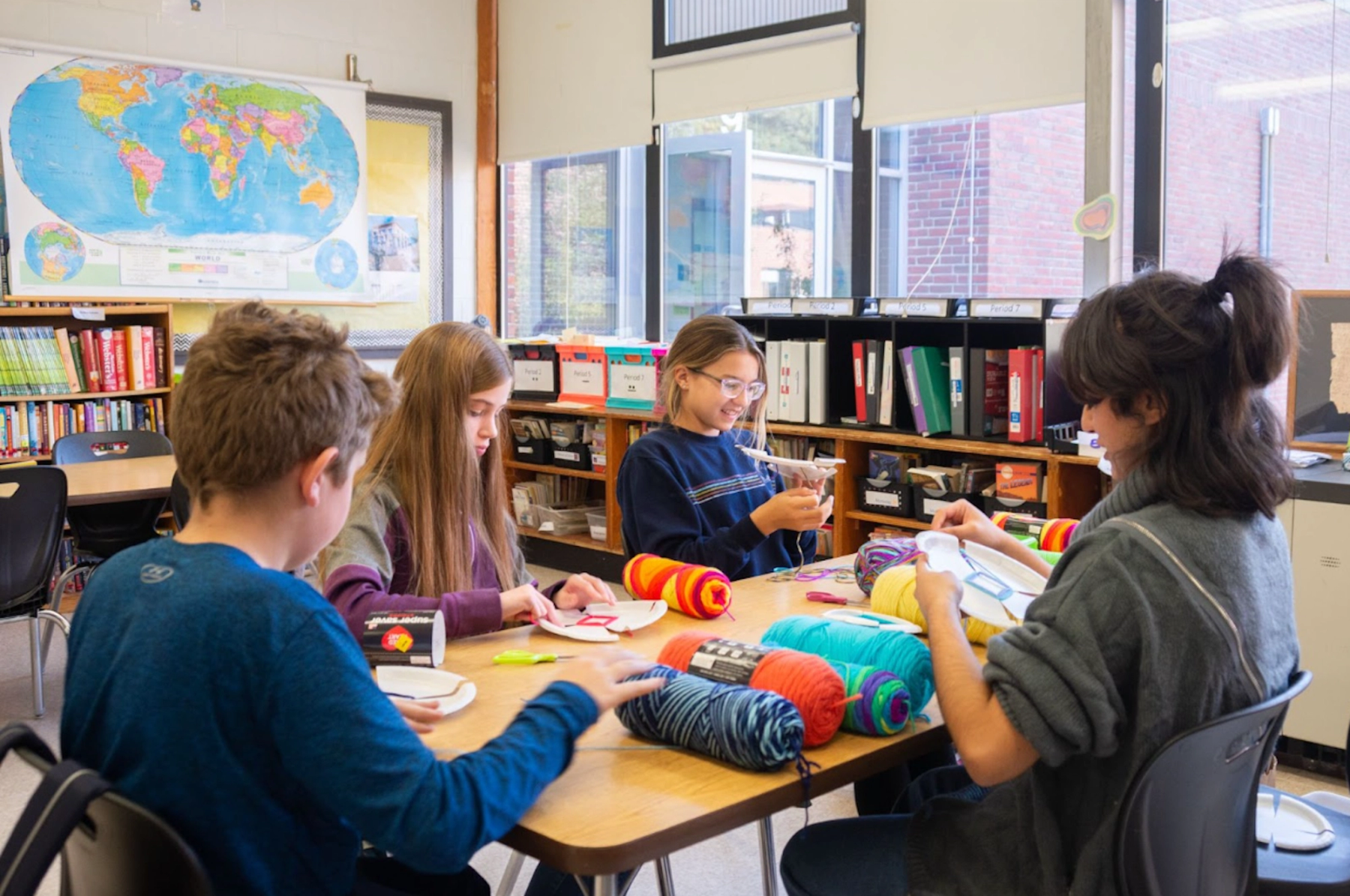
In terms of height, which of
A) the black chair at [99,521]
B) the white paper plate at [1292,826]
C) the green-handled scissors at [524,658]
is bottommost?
the white paper plate at [1292,826]

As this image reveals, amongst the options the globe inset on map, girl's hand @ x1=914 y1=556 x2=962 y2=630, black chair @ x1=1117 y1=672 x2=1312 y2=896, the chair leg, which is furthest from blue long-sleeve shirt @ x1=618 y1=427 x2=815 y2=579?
the globe inset on map

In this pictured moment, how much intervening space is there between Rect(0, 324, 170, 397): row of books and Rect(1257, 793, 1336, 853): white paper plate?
487 centimetres

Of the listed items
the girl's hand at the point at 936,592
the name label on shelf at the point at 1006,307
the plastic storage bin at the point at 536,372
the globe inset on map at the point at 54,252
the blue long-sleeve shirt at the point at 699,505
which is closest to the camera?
the girl's hand at the point at 936,592

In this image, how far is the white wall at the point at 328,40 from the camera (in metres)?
5.35

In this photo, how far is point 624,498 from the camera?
2641mm

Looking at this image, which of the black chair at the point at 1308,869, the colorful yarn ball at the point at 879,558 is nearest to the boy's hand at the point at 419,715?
the colorful yarn ball at the point at 879,558

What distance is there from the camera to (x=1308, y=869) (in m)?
1.58

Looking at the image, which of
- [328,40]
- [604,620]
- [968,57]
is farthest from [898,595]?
[328,40]

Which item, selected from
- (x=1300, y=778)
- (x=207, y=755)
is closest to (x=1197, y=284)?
(x=207, y=755)

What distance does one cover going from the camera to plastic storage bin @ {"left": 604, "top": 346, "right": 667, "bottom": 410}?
5.23 m

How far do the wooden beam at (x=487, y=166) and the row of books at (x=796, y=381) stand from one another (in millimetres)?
2454

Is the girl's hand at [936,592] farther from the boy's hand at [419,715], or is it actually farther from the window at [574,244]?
the window at [574,244]

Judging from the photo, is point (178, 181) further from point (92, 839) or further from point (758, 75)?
point (92, 839)

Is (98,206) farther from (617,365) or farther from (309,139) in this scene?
(617,365)
